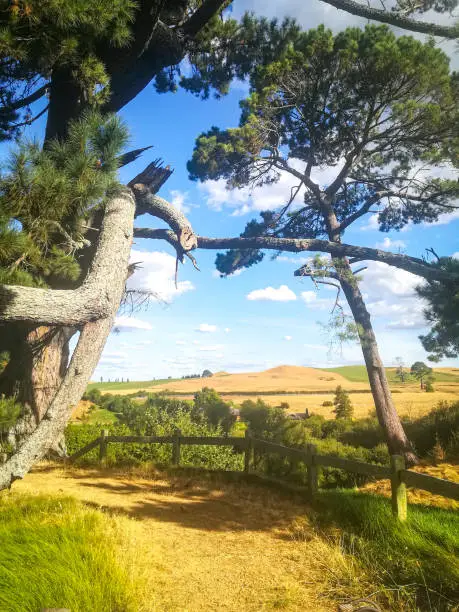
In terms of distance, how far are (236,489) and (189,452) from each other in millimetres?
4292

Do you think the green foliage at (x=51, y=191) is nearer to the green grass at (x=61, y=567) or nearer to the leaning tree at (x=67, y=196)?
the leaning tree at (x=67, y=196)

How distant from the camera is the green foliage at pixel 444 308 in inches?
414

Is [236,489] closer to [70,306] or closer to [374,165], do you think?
[70,306]

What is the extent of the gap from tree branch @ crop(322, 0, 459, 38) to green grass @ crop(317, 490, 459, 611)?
9.11 metres

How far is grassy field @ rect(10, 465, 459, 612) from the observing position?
3.91 meters

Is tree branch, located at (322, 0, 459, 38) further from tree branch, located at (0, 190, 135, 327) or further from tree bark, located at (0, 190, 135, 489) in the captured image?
tree branch, located at (0, 190, 135, 327)

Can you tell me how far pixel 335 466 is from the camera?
23.0ft

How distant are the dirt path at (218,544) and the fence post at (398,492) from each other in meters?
1.22

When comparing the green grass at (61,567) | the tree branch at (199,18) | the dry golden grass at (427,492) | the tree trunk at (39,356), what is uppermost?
the tree branch at (199,18)

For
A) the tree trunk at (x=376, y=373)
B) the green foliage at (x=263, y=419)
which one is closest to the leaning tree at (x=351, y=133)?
the tree trunk at (x=376, y=373)

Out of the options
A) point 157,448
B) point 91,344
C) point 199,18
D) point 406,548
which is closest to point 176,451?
point 157,448

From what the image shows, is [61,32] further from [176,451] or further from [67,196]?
[176,451]

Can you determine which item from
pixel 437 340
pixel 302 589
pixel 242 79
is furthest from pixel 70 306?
pixel 242 79

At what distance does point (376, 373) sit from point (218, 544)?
7.91 meters
